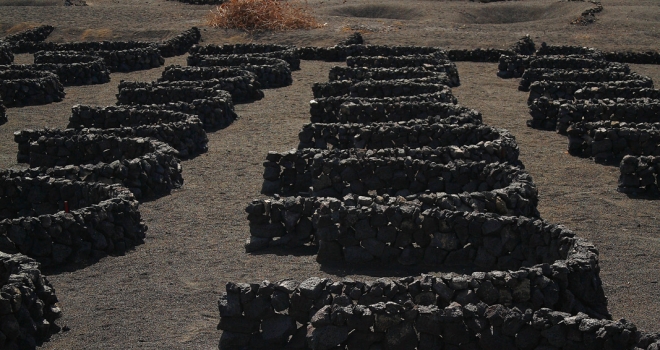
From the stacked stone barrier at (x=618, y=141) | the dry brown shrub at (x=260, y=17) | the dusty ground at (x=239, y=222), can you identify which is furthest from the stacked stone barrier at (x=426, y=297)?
the dry brown shrub at (x=260, y=17)

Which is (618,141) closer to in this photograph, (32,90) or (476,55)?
(32,90)

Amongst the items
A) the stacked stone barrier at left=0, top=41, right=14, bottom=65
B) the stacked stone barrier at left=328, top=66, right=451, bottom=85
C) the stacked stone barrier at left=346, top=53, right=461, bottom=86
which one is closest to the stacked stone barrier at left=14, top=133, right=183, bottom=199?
the stacked stone barrier at left=328, top=66, right=451, bottom=85

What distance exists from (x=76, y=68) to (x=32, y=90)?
409 centimetres

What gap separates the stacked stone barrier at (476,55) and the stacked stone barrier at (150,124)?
16.9 m

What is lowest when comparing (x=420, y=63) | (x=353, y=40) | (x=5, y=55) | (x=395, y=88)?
(x=5, y=55)

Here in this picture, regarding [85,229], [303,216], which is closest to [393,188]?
[303,216]

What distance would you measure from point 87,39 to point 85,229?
30595 mm

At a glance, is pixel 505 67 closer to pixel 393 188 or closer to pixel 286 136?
pixel 286 136

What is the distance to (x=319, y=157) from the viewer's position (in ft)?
55.7

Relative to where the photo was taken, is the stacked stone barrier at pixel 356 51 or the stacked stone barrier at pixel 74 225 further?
the stacked stone barrier at pixel 356 51

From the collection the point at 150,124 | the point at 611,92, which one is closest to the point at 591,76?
the point at 611,92

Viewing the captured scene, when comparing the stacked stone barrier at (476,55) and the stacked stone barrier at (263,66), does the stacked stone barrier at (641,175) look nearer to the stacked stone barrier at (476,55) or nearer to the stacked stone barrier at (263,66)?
the stacked stone barrier at (263,66)

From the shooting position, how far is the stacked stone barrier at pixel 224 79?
28.2 m

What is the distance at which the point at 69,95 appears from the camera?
30922mm
